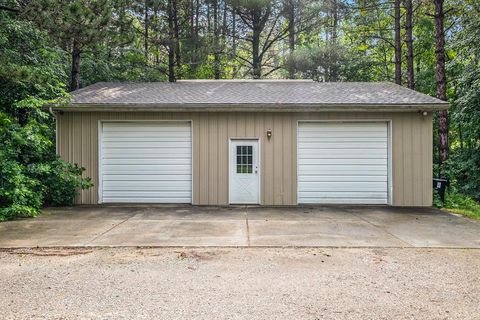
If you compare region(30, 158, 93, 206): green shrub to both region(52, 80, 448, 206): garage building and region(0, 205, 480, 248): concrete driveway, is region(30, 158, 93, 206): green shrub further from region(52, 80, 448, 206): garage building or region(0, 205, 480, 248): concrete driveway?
region(0, 205, 480, 248): concrete driveway

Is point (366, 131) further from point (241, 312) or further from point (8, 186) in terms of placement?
point (8, 186)

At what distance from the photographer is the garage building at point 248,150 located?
830cm

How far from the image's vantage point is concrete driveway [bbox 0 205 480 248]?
4961mm

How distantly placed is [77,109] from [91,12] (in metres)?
2.67

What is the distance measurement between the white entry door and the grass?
14.9ft

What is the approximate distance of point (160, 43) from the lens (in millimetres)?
15555

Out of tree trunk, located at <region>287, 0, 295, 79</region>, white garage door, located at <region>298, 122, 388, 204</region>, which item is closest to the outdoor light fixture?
white garage door, located at <region>298, 122, 388, 204</region>

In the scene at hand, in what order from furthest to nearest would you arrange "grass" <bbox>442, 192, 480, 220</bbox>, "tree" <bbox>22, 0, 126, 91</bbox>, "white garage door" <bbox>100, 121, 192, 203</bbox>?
"white garage door" <bbox>100, 121, 192, 203</bbox>
"grass" <bbox>442, 192, 480, 220</bbox>
"tree" <bbox>22, 0, 126, 91</bbox>

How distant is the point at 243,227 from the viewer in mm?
5945

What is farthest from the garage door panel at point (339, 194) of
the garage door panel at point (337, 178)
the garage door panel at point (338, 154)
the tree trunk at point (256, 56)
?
the tree trunk at point (256, 56)

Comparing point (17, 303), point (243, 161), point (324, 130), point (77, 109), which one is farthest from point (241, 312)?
point (77, 109)

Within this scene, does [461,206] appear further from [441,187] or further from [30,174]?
[30,174]

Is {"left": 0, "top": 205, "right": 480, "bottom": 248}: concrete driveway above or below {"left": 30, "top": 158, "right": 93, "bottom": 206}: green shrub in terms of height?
below

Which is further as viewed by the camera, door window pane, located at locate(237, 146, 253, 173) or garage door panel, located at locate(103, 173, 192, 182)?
garage door panel, located at locate(103, 173, 192, 182)
